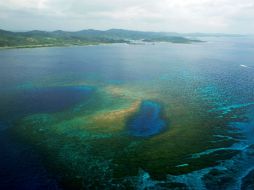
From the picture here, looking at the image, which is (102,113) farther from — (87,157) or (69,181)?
(69,181)

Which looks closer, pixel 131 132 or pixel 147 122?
pixel 131 132

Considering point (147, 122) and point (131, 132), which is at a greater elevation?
point (147, 122)

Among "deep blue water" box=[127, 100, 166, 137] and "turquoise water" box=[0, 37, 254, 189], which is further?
"deep blue water" box=[127, 100, 166, 137]

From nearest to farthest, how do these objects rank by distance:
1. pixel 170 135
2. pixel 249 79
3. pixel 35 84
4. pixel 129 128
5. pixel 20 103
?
pixel 170 135, pixel 129 128, pixel 20 103, pixel 35 84, pixel 249 79

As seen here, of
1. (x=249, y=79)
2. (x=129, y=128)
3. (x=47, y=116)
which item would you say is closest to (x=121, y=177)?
(x=129, y=128)
